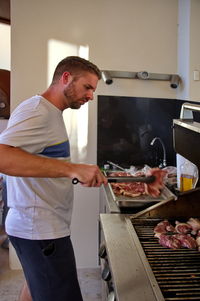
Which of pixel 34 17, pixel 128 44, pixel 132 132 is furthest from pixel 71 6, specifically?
pixel 132 132

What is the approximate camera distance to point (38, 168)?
1.13 metres

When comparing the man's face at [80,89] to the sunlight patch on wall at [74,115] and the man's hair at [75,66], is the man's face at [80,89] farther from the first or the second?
the sunlight patch on wall at [74,115]

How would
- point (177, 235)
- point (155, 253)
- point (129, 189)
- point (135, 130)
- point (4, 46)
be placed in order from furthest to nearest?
point (4, 46) → point (135, 130) → point (129, 189) → point (177, 235) → point (155, 253)

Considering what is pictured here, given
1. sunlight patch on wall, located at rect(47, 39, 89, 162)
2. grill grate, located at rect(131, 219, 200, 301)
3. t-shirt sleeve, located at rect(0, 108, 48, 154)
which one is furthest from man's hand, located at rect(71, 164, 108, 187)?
sunlight patch on wall, located at rect(47, 39, 89, 162)

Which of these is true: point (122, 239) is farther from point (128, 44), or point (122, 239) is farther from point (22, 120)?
point (128, 44)

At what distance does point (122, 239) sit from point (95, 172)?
297 millimetres

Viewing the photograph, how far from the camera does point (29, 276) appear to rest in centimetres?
135

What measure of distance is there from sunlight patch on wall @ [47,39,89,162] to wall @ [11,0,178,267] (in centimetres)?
3

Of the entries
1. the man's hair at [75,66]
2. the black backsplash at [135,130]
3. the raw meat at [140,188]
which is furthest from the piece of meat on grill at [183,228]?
the black backsplash at [135,130]

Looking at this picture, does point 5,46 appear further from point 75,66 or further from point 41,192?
point 41,192

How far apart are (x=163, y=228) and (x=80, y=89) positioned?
0.72m

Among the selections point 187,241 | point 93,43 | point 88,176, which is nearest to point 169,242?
point 187,241

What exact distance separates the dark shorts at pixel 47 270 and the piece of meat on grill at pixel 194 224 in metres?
0.58

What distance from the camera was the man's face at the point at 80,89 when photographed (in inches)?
55.0
